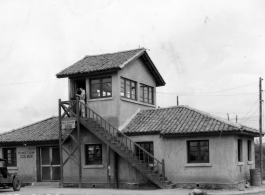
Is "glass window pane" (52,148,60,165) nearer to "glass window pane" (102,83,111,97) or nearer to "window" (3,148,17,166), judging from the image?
"window" (3,148,17,166)

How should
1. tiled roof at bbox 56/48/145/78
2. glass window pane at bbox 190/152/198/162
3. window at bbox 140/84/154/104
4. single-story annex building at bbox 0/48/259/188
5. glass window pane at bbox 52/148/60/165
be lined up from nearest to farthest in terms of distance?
single-story annex building at bbox 0/48/259/188
glass window pane at bbox 190/152/198/162
tiled roof at bbox 56/48/145/78
glass window pane at bbox 52/148/60/165
window at bbox 140/84/154/104

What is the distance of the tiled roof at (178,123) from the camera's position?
949 inches

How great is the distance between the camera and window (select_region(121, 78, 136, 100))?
27984mm

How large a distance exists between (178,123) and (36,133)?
1009cm

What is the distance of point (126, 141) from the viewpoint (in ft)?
86.1

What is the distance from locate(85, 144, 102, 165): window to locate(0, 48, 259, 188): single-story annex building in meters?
0.06

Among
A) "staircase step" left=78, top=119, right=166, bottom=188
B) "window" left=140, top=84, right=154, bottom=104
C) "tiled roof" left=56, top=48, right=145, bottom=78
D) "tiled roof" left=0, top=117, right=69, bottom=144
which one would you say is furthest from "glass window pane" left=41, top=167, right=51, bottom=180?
"window" left=140, top=84, right=154, bottom=104

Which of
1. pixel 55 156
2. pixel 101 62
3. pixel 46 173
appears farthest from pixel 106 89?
pixel 46 173

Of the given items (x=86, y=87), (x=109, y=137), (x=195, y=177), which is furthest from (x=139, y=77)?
(x=195, y=177)

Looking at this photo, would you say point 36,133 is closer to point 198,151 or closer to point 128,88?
point 128,88

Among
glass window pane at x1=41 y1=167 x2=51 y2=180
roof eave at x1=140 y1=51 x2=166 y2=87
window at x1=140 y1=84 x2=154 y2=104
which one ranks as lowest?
glass window pane at x1=41 y1=167 x2=51 y2=180

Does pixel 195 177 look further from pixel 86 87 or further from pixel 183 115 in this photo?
pixel 86 87

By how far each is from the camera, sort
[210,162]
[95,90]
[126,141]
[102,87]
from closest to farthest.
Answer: [210,162], [126,141], [102,87], [95,90]

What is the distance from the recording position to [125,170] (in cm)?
2648
